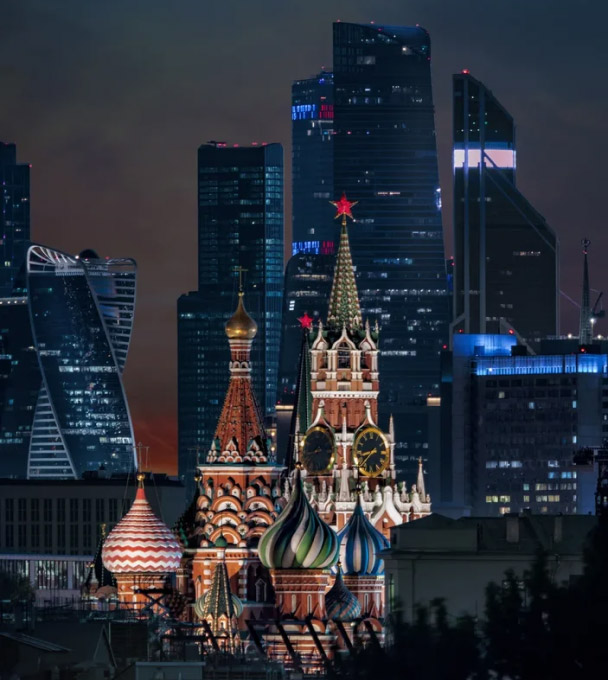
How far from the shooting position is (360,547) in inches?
5955

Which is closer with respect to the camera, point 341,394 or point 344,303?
point 341,394

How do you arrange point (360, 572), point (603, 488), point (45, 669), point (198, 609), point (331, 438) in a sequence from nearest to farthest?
point (45, 669) < point (603, 488) < point (198, 609) < point (360, 572) < point (331, 438)

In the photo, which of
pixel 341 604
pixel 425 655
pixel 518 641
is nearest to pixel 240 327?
pixel 341 604

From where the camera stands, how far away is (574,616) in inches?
3250

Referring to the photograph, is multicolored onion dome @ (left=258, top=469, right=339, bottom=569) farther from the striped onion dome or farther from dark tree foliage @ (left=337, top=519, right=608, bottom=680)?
dark tree foliage @ (left=337, top=519, right=608, bottom=680)

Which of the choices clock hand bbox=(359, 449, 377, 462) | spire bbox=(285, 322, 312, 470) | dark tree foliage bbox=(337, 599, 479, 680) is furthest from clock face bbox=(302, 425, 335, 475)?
dark tree foliage bbox=(337, 599, 479, 680)

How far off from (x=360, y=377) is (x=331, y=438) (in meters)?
4.14

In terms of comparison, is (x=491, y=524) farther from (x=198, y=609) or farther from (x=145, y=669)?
(x=145, y=669)

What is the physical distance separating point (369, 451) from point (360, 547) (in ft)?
54.6

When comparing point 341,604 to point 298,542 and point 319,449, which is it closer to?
point 298,542

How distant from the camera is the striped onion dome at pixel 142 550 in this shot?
152m

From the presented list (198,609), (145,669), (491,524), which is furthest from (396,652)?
(198,609)

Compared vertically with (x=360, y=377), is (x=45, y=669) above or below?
below

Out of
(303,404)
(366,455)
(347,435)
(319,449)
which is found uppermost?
(303,404)
